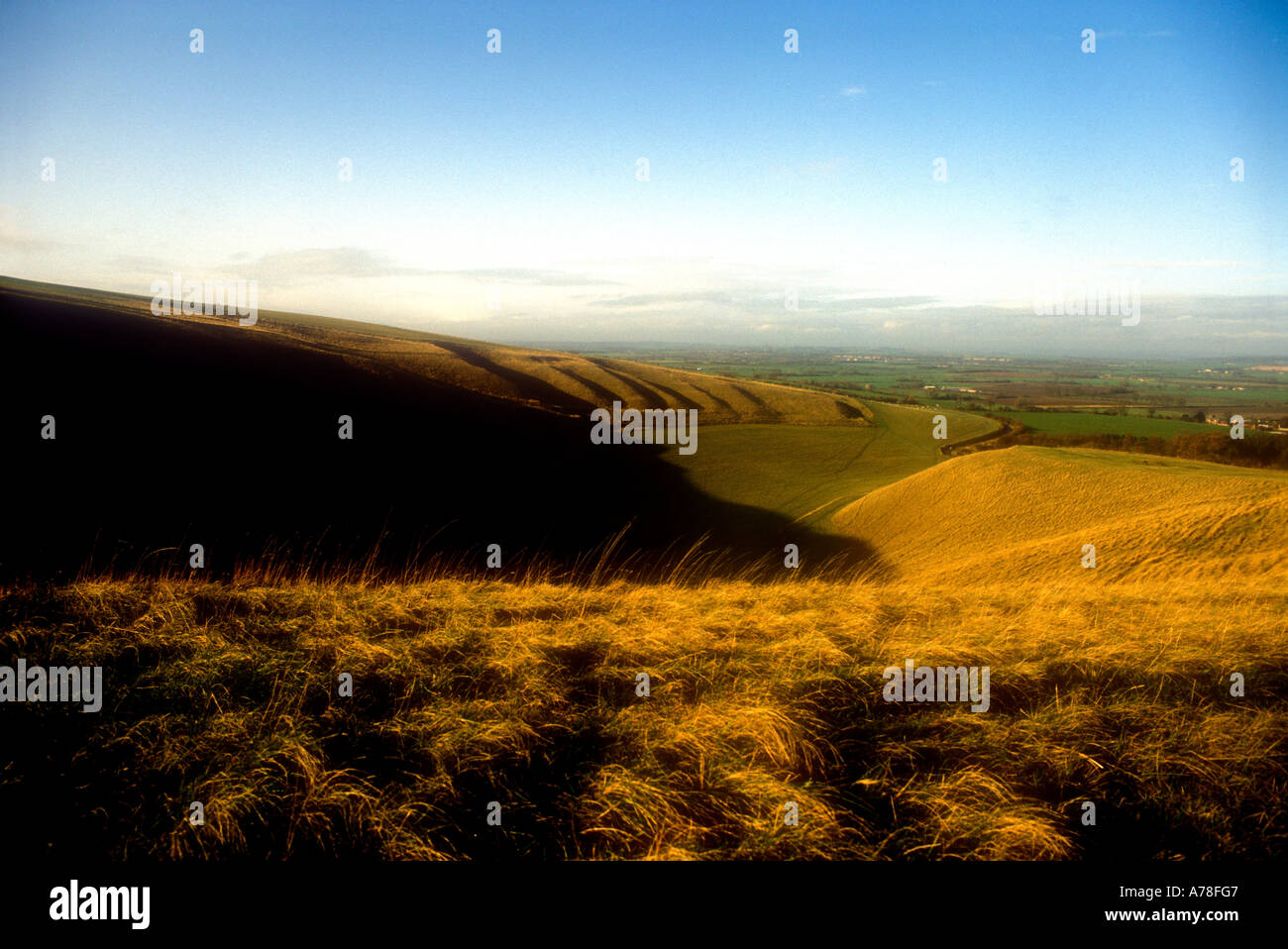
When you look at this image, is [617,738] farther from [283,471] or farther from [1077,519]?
[1077,519]

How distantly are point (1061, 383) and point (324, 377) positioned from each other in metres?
73.9

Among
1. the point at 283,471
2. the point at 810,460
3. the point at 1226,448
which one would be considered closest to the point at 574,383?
the point at 810,460

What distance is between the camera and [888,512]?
3161 centimetres

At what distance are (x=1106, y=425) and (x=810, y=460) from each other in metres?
21.5

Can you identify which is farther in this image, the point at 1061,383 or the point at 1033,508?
the point at 1061,383

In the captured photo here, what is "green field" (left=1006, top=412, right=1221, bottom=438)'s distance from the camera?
120ft

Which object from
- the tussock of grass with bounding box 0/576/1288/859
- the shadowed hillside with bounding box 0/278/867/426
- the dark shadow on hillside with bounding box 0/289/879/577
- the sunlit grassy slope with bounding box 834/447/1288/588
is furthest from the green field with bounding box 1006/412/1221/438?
the tussock of grass with bounding box 0/576/1288/859

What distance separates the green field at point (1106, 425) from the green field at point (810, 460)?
3.63 m

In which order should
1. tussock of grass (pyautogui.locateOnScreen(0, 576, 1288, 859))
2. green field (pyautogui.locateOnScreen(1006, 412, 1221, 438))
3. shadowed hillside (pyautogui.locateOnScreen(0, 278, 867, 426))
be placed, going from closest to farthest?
tussock of grass (pyautogui.locateOnScreen(0, 576, 1288, 859))
green field (pyautogui.locateOnScreen(1006, 412, 1221, 438))
shadowed hillside (pyautogui.locateOnScreen(0, 278, 867, 426))

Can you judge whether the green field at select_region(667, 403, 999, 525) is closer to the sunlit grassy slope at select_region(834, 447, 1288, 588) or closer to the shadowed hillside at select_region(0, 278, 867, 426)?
the shadowed hillside at select_region(0, 278, 867, 426)

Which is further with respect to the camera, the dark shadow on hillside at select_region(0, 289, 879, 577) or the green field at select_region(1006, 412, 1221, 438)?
the green field at select_region(1006, 412, 1221, 438)

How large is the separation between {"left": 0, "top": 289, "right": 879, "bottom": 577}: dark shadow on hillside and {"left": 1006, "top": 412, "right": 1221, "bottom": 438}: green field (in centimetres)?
2372
